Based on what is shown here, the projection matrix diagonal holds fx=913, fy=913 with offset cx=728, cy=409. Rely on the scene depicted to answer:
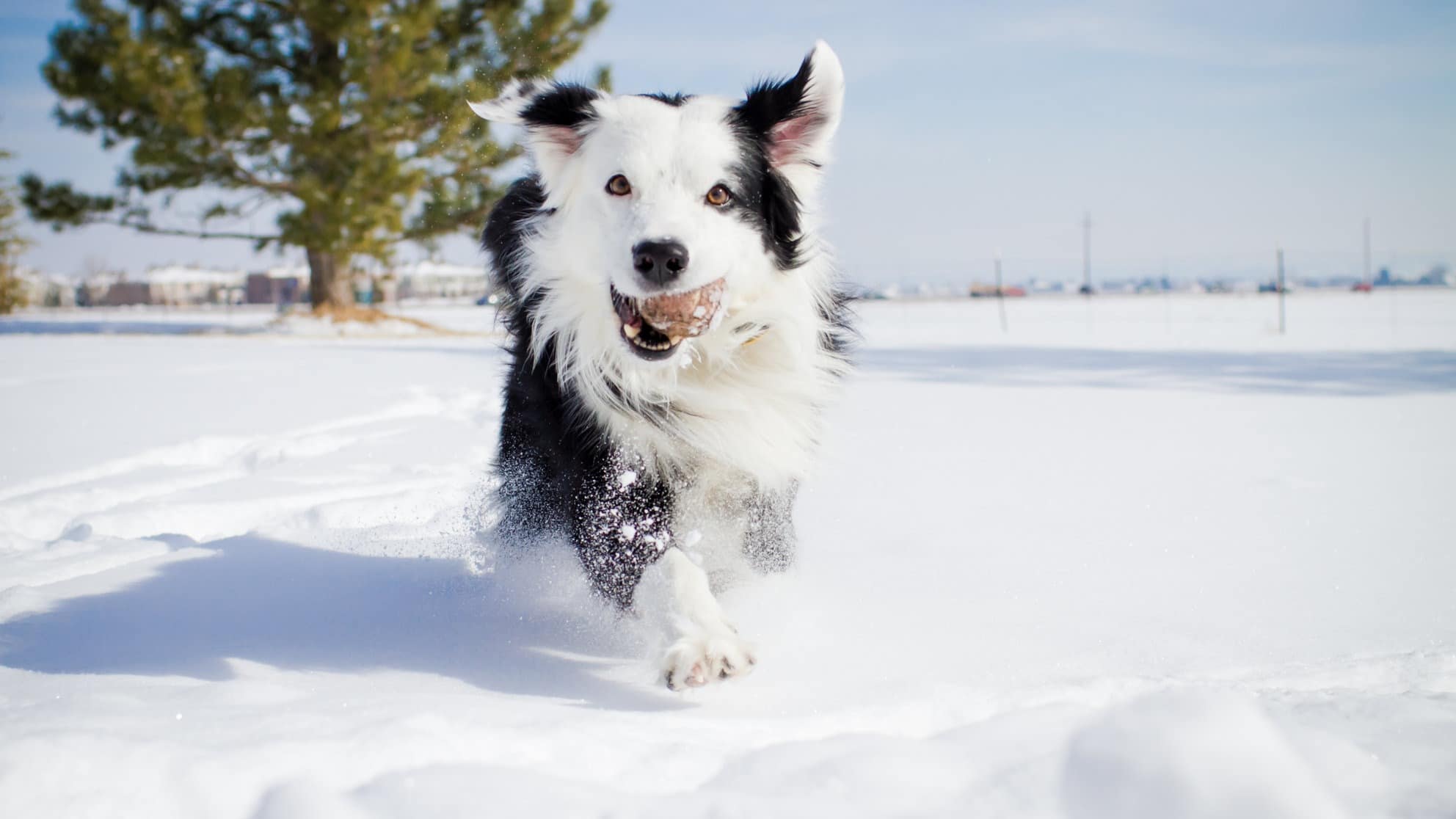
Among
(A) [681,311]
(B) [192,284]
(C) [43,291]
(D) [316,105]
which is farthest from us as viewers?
(B) [192,284]

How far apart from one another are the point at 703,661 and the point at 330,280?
19686 mm

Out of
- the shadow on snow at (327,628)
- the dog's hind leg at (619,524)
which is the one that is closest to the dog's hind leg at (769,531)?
the dog's hind leg at (619,524)

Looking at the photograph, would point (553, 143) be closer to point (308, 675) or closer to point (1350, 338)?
point (308, 675)

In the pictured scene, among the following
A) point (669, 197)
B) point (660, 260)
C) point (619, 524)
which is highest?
point (669, 197)

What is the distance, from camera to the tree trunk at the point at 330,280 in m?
19.5

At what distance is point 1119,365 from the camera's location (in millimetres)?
11469

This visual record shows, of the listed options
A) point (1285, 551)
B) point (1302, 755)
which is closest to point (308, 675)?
point (1302, 755)

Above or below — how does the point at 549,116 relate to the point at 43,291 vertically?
below

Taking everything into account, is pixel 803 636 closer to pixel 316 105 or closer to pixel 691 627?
pixel 691 627

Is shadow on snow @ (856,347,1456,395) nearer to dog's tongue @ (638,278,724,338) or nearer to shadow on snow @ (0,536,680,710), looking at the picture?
shadow on snow @ (0,536,680,710)

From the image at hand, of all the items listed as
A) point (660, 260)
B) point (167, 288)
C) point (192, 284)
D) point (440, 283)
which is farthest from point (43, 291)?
point (660, 260)

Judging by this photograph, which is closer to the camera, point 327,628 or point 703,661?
point 703,661

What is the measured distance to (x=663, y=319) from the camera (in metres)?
2.47

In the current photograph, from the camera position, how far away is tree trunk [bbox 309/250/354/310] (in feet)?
63.9
